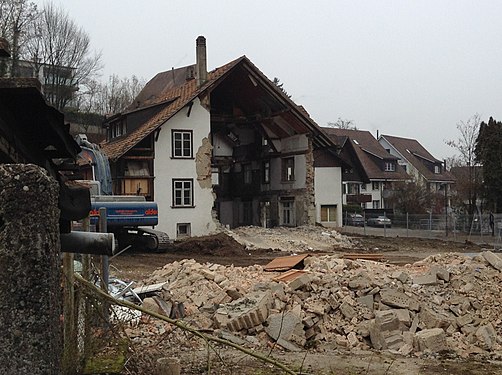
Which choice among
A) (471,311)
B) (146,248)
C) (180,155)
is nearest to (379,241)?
(180,155)

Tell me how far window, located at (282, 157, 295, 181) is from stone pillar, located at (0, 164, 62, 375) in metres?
33.8

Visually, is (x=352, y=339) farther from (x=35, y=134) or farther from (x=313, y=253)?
(x=313, y=253)

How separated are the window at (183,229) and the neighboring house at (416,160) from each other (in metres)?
46.5

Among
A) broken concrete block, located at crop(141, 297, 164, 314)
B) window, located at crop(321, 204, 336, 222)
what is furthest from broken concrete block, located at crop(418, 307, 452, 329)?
window, located at crop(321, 204, 336, 222)

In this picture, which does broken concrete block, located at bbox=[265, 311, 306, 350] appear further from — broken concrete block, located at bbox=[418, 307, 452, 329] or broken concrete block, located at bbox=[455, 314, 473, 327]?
broken concrete block, located at bbox=[455, 314, 473, 327]

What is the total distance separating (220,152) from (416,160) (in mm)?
44797

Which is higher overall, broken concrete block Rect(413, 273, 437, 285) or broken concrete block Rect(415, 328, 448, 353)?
broken concrete block Rect(413, 273, 437, 285)

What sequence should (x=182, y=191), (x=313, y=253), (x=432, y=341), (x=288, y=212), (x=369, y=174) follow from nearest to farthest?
(x=432, y=341) < (x=313, y=253) < (x=182, y=191) < (x=288, y=212) < (x=369, y=174)

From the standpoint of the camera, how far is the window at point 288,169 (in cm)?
3691

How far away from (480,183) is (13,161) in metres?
41.7

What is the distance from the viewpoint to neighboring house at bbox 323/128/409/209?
200ft

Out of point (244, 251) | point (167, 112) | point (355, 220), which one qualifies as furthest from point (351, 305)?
point (355, 220)

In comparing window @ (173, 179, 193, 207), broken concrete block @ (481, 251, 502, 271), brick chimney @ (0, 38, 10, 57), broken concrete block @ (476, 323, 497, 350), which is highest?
brick chimney @ (0, 38, 10, 57)

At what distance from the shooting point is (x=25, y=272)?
3018mm
